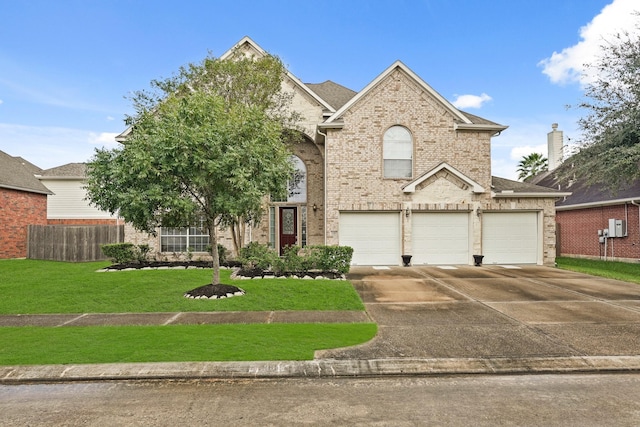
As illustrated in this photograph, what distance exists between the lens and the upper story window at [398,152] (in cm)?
1588

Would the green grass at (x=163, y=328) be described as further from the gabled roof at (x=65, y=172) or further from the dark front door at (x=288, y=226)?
the gabled roof at (x=65, y=172)

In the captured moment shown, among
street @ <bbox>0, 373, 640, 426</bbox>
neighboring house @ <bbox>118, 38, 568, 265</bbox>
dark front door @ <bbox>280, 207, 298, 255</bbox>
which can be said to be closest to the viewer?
street @ <bbox>0, 373, 640, 426</bbox>

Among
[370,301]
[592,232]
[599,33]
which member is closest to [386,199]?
[370,301]

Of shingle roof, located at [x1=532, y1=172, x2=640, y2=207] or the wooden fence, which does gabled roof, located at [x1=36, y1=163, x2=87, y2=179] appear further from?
shingle roof, located at [x1=532, y1=172, x2=640, y2=207]

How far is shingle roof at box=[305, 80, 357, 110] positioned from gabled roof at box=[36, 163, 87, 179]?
61.3 feet

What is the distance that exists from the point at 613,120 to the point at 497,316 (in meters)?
12.8

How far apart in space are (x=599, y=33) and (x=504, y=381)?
17266 millimetres

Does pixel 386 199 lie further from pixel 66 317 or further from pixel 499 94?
pixel 66 317

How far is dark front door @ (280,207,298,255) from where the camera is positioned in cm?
1766

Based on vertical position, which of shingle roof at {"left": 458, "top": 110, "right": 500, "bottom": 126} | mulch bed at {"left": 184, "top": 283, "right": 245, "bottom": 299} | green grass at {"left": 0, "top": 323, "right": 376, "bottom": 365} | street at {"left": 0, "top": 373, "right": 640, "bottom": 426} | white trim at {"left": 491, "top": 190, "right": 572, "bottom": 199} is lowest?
street at {"left": 0, "top": 373, "right": 640, "bottom": 426}

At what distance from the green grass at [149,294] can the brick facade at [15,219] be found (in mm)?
8209

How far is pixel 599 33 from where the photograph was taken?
1548cm

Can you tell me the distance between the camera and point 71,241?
17844 millimetres

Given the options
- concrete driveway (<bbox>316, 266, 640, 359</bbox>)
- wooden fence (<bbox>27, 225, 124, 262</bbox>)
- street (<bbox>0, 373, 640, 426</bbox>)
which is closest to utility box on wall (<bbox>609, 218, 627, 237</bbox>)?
concrete driveway (<bbox>316, 266, 640, 359</bbox>)
